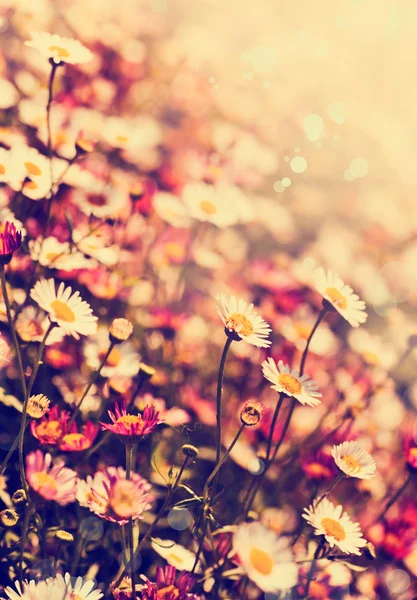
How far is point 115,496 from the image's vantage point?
56 cm

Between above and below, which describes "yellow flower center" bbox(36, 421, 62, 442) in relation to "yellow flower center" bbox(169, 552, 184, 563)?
above

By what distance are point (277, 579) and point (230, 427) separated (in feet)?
1.38

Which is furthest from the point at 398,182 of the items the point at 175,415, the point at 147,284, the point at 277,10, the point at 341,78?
the point at 175,415

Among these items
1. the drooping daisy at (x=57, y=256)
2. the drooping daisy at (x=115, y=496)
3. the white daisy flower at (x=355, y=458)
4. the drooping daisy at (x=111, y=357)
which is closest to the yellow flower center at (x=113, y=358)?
the drooping daisy at (x=111, y=357)

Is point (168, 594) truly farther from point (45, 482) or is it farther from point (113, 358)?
point (113, 358)

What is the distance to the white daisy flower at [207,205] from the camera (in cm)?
105

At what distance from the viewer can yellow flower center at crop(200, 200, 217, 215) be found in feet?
3.56

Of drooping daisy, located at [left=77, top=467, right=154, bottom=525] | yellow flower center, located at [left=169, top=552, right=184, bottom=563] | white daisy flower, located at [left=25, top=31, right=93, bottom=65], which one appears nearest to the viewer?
drooping daisy, located at [left=77, top=467, right=154, bottom=525]

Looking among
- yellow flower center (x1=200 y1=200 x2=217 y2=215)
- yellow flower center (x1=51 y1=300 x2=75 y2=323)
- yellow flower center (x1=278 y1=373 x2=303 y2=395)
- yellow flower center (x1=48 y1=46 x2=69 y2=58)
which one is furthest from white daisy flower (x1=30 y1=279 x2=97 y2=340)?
yellow flower center (x1=200 y1=200 x2=217 y2=215)

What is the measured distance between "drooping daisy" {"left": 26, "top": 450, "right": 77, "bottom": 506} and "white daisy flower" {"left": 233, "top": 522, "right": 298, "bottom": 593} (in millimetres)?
180

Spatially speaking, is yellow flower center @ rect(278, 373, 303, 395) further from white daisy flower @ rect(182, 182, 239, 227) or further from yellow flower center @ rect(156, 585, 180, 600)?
white daisy flower @ rect(182, 182, 239, 227)

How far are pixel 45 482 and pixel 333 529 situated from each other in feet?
1.02

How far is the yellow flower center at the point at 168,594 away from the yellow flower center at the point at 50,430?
183mm

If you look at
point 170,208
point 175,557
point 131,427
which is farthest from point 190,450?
point 170,208
